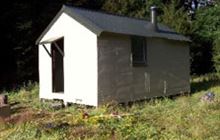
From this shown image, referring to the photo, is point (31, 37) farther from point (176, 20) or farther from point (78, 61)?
point (78, 61)

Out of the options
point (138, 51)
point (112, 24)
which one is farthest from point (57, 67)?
point (138, 51)

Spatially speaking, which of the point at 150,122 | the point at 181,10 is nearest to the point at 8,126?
the point at 150,122

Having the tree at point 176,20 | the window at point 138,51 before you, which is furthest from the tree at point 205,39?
the window at point 138,51

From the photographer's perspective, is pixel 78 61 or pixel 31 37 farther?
pixel 31 37

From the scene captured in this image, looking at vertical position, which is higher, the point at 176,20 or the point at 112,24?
the point at 176,20

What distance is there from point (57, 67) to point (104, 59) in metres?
3.14

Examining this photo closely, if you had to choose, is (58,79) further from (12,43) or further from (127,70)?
(12,43)

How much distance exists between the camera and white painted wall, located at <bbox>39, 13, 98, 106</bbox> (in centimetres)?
1544

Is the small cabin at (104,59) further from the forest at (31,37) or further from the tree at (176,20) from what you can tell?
the tree at (176,20)

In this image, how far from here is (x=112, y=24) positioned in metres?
16.8

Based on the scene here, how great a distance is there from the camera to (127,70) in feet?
54.7

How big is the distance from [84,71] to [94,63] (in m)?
0.51

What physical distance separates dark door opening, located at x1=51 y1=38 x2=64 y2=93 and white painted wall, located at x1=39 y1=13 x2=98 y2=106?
0.87 meters

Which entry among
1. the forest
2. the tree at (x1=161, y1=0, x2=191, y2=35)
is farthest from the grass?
the tree at (x1=161, y1=0, x2=191, y2=35)
